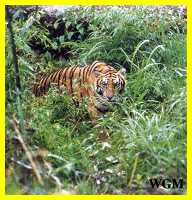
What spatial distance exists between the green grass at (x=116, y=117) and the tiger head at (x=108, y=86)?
0.33ft

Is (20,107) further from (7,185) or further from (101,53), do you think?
(101,53)

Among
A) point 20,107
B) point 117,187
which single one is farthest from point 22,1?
point 117,187

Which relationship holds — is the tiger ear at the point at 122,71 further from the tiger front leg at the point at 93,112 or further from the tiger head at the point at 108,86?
the tiger front leg at the point at 93,112

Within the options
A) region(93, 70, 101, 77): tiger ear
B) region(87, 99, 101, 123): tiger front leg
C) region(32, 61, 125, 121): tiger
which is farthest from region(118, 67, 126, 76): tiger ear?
region(87, 99, 101, 123): tiger front leg

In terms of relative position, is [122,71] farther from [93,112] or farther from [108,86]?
[93,112]

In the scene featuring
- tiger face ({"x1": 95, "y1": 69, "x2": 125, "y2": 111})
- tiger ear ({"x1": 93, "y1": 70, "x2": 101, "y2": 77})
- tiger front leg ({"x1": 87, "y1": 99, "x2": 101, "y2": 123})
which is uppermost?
tiger ear ({"x1": 93, "y1": 70, "x2": 101, "y2": 77})

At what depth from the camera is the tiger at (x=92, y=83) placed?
21.2 feet

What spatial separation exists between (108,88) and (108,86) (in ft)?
0.08

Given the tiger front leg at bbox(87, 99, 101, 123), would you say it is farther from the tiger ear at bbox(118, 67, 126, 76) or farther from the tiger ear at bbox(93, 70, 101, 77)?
the tiger ear at bbox(118, 67, 126, 76)

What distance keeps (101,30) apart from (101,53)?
31cm

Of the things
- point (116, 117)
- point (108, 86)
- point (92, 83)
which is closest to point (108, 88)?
point (108, 86)

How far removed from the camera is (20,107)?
539cm

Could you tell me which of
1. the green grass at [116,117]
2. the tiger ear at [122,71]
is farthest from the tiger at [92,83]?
the green grass at [116,117]

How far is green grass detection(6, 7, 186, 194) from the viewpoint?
529 cm
